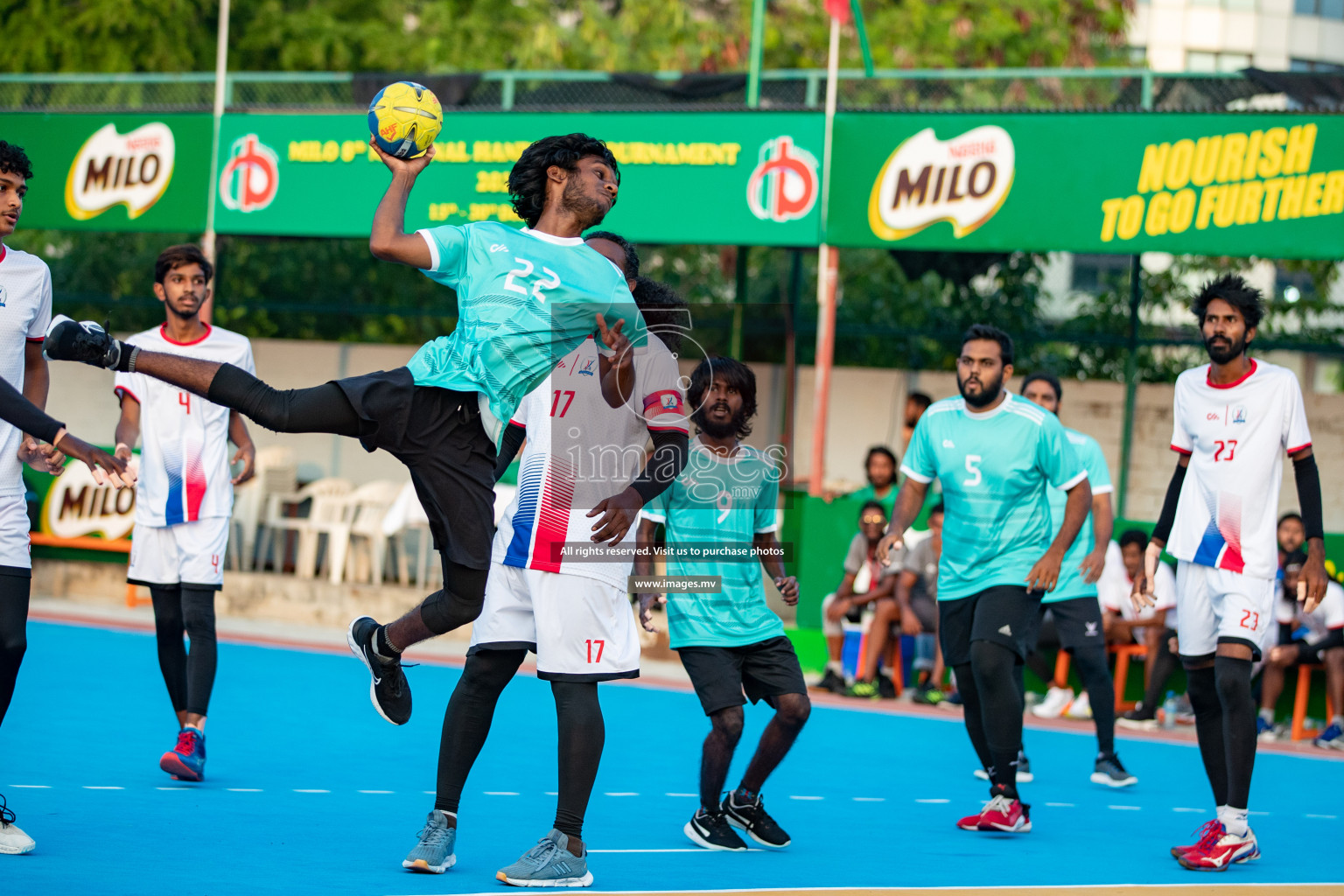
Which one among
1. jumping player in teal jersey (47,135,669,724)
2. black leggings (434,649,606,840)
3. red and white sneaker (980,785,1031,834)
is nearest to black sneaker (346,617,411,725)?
jumping player in teal jersey (47,135,669,724)

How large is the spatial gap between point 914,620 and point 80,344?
8420 mm

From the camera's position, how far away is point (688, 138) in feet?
47.7

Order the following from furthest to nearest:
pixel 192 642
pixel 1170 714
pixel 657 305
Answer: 1. pixel 1170 714
2. pixel 192 642
3. pixel 657 305

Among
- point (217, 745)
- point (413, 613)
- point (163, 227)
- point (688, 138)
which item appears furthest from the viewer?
point (163, 227)

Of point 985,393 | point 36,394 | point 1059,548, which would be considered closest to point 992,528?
point 1059,548

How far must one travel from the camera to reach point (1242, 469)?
6762 mm

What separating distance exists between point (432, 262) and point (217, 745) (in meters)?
4.01

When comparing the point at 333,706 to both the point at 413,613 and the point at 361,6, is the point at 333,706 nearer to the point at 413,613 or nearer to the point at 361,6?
the point at 413,613

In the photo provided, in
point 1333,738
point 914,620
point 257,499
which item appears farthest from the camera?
point 257,499

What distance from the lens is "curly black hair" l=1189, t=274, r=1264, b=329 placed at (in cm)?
678

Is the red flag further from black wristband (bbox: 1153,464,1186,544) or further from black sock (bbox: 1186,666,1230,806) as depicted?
black sock (bbox: 1186,666,1230,806)

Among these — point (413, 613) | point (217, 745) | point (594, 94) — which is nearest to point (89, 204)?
point (594, 94)

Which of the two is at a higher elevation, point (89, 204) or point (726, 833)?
point (89, 204)

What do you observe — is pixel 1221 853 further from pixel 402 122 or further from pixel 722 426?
pixel 402 122
